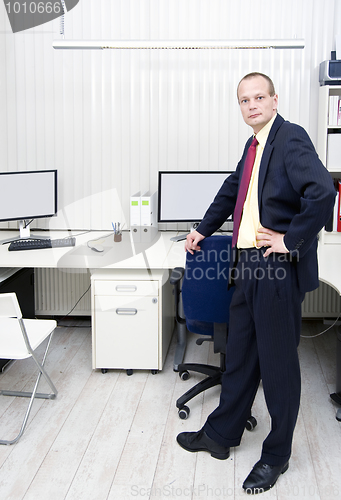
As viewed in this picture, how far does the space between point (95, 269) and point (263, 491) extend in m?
1.57

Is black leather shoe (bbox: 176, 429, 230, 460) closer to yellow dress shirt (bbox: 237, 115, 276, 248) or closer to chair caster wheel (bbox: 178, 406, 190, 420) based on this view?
chair caster wheel (bbox: 178, 406, 190, 420)

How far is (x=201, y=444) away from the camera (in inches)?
95.3

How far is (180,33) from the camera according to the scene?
370cm

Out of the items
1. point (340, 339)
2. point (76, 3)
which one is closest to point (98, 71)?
point (76, 3)

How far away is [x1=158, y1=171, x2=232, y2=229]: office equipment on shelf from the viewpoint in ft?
12.0

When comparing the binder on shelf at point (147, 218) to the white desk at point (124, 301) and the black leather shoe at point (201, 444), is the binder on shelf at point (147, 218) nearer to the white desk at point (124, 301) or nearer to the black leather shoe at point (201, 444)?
the white desk at point (124, 301)

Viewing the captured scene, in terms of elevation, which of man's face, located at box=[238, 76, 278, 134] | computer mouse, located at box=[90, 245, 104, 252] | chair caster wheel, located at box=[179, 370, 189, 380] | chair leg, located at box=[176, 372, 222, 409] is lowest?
chair caster wheel, located at box=[179, 370, 189, 380]

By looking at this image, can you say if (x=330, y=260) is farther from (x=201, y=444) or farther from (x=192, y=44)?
(x=192, y=44)

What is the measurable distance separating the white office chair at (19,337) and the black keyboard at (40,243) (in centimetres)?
60

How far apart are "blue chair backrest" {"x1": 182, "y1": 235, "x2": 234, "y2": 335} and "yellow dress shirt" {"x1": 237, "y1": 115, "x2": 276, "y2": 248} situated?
0.32m

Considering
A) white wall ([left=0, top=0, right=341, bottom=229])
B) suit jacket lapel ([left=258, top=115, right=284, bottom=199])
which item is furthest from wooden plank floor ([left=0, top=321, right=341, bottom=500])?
white wall ([left=0, top=0, right=341, bottom=229])

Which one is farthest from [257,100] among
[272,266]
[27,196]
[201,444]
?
[27,196]

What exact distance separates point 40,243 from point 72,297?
782mm

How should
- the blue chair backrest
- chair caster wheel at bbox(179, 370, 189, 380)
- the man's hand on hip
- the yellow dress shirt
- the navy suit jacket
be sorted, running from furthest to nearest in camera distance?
chair caster wheel at bbox(179, 370, 189, 380), the blue chair backrest, the yellow dress shirt, the man's hand on hip, the navy suit jacket
